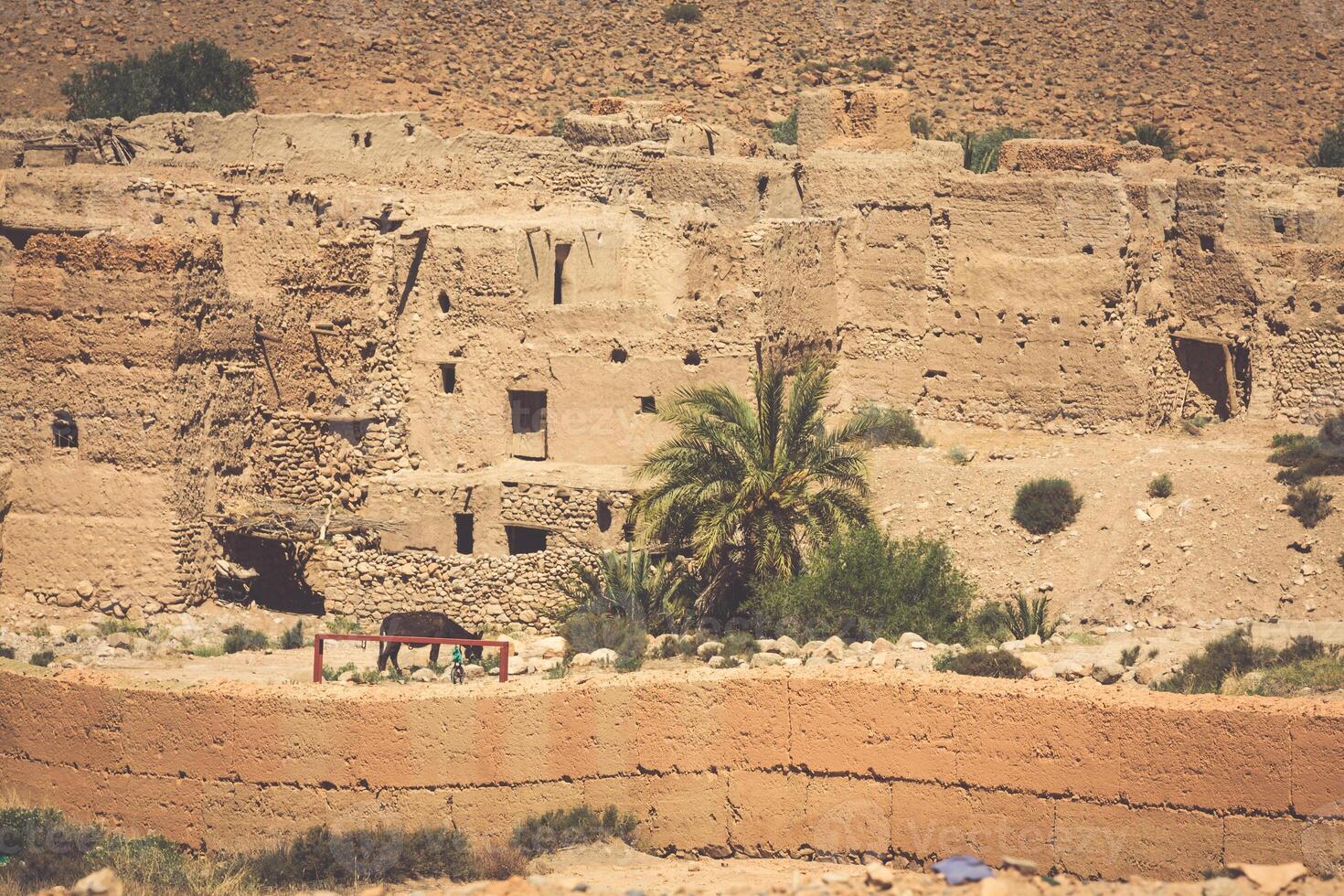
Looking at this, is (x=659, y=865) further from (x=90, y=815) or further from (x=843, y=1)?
(x=843, y=1)

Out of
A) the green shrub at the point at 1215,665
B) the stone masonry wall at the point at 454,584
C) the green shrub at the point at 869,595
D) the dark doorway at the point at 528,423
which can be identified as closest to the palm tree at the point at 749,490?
the green shrub at the point at 869,595

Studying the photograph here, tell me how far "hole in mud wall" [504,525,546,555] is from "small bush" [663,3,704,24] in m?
23.1

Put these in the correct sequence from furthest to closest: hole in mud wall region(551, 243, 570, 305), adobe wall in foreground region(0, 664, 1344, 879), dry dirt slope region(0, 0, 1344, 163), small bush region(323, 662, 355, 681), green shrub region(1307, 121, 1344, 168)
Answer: dry dirt slope region(0, 0, 1344, 163) < green shrub region(1307, 121, 1344, 168) < hole in mud wall region(551, 243, 570, 305) < small bush region(323, 662, 355, 681) < adobe wall in foreground region(0, 664, 1344, 879)

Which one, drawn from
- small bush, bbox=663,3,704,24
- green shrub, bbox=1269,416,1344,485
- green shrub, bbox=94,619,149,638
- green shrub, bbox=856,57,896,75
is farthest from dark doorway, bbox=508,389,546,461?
small bush, bbox=663,3,704,24

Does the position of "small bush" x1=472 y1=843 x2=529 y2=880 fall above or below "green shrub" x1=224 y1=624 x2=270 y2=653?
below

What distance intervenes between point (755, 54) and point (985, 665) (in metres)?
28.1

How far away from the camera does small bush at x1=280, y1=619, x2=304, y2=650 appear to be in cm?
2369

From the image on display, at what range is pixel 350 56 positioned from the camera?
151 feet

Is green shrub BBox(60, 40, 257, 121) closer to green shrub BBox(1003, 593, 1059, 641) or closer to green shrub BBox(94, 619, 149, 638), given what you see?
green shrub BBox(94, 619, 149, 638)

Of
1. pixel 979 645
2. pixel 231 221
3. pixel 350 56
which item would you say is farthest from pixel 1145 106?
pixel 979 645

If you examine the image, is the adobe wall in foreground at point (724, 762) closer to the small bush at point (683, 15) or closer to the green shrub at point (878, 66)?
the green shrub at point (878, 66)

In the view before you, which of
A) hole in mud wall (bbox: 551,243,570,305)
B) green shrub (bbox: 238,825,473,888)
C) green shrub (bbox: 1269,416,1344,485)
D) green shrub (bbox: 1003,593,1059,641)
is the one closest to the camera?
green shrub (bbox: 238,825,473,888)

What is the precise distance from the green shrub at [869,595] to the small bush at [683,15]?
25146 mm

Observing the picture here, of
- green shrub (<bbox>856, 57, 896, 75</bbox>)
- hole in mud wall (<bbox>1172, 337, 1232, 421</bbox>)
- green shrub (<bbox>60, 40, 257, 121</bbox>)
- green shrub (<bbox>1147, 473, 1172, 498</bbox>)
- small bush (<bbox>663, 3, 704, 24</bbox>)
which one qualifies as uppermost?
small bush (<bbox>663, 3, 704, 24</bbox>)
